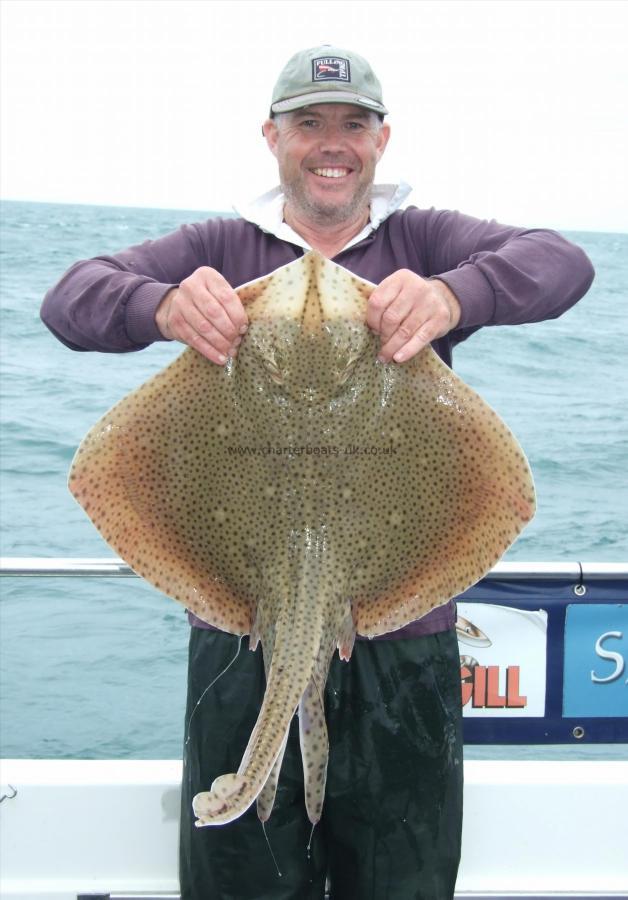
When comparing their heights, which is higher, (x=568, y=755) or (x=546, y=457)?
(x=546, y=457)

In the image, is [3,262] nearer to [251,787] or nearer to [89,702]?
[89,702]

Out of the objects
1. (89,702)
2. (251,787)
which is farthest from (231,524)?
(89,702)

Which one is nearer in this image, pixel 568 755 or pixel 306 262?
pixel 306 262

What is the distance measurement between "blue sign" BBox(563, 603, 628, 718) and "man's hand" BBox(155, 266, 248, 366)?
6.72 ft

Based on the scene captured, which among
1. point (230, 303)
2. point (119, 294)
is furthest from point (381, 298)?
point (119, 294)

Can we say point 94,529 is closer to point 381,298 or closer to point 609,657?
point 609,657

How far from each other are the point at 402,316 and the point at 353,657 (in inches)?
39.6

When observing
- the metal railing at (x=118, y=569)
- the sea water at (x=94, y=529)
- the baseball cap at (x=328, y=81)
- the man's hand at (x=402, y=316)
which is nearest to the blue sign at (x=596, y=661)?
the metal railing at (x=118, y=569)

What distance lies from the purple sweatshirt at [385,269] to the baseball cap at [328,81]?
0.34 meters

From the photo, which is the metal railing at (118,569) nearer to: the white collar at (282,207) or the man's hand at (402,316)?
the white collar at (282,207)

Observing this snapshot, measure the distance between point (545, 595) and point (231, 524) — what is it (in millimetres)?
1807

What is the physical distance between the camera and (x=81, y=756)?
20.9 ft

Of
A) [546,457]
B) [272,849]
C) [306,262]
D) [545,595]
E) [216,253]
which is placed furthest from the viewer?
[546,457]

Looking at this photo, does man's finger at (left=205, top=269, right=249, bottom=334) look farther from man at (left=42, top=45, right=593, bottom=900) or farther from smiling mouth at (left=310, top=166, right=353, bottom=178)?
smiling mouth at (left=310, top=166, right=353, bottom=178)
